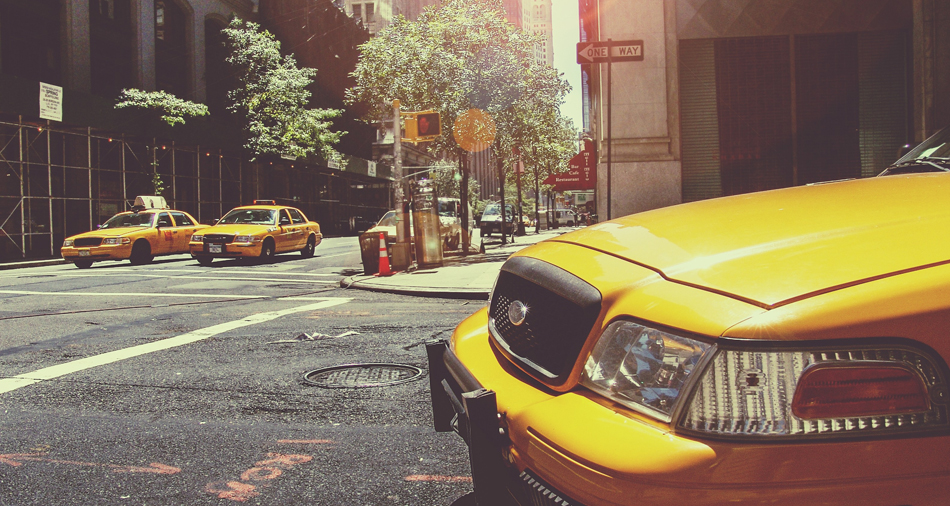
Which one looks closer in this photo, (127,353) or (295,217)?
(127,353)

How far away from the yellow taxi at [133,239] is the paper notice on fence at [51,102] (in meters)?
5.42

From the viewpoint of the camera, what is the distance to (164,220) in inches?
801

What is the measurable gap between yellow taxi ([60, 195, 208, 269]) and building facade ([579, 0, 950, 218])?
12816 mm

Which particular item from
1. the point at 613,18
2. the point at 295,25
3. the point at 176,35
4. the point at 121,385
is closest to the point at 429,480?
the point at 121,385

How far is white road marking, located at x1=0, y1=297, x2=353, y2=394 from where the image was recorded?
5.10 meters

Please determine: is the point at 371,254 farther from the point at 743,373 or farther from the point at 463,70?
the point at 743,373

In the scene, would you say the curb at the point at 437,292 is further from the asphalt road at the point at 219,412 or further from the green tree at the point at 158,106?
the green tree at the point at 158,106

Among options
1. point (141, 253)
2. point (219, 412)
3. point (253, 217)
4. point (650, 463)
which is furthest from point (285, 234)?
point (650, 463)

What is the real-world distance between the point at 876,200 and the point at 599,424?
117 cm

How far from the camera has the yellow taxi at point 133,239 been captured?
18047 mm

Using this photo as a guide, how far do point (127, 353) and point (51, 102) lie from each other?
20417 millimetres

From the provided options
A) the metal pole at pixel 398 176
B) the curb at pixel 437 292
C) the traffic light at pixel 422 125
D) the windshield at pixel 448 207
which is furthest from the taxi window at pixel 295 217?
the windshield at pixel 448 207

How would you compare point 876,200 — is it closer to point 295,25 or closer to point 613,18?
point 613,18

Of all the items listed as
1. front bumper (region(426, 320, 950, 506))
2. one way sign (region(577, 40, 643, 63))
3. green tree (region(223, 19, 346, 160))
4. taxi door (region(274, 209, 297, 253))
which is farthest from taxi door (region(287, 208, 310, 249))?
front bumper (region(426, 320, 950, 506))
